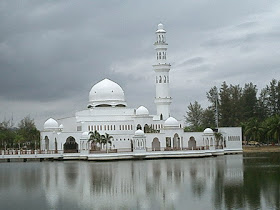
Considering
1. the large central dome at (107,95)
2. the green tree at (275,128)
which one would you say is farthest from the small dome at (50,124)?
the green tree at (275,128)

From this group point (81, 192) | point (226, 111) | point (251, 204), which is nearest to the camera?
point (251, 204)

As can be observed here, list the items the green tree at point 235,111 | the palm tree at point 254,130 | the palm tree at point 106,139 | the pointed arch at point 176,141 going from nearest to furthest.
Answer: the palm tree at point 106,139 < the pointed arch at point 176,141 < the palm tree at point 254,130 < the green tree at point 235,111

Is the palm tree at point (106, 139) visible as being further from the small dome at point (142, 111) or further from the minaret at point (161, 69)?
the minaret at point (161, 69)

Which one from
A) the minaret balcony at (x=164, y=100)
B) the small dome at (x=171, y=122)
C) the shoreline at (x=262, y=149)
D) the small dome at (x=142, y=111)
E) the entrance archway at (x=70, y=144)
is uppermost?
the minaret balcony at (x=164, y=100)

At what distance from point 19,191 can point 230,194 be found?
1180cm

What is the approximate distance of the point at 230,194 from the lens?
80.8ft

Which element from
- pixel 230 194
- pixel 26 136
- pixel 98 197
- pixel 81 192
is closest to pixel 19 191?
pixel 81 192

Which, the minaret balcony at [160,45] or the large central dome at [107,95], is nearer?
the minaret balcony at [160,45]

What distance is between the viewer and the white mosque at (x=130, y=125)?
63312 mm

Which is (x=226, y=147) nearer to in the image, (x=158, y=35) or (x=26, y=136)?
(x=158, y=35)

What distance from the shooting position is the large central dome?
68375mm

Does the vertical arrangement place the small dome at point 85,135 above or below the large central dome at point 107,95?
below

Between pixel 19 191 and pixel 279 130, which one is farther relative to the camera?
pixel 279 130

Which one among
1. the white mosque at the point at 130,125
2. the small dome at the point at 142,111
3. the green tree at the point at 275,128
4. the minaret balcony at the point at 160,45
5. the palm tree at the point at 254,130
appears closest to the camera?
the white mosque at the point at 130,125
